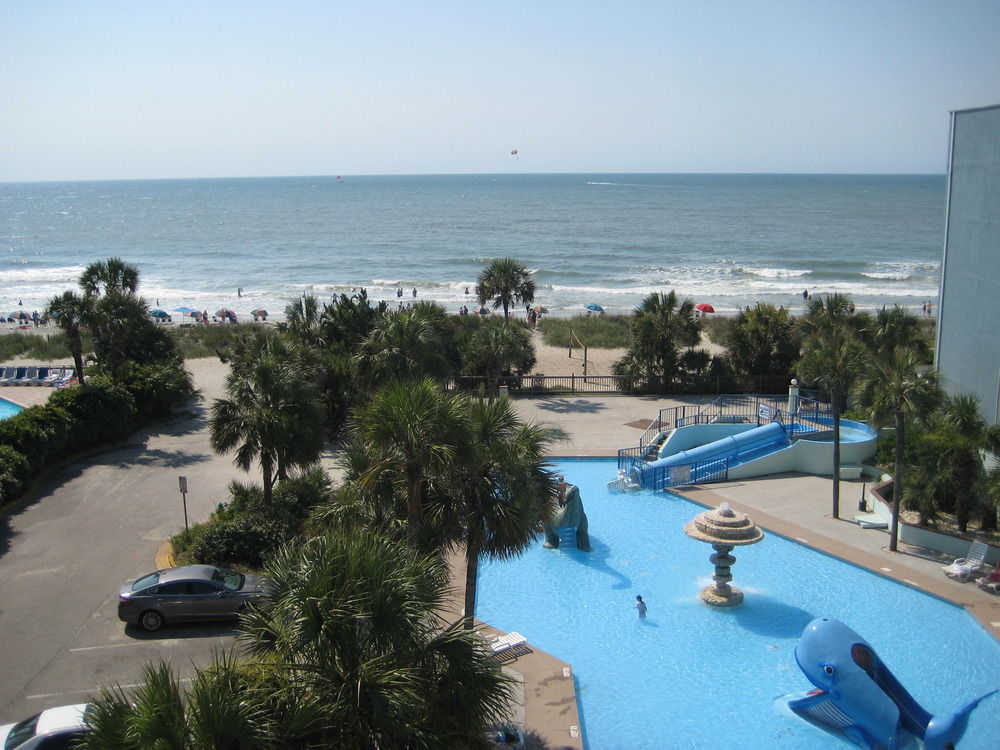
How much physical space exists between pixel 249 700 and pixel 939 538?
16.0 meters

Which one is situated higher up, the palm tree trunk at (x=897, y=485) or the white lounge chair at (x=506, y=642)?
the palm tree trunk at (x=897, y=485)

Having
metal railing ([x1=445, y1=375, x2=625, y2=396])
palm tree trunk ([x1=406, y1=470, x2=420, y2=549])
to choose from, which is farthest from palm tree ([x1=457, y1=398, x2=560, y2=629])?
metal railing ([x1=445, y1=375, x2=625, y2=396])

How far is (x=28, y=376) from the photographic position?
110ft

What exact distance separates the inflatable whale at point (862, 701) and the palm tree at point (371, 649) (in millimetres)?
6294

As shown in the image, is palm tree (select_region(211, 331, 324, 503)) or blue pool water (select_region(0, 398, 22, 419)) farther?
blue pool water (select_region(0, 398, 22, 419))

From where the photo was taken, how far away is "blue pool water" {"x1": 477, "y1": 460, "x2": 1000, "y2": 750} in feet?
41.2

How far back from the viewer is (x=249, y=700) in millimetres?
6586

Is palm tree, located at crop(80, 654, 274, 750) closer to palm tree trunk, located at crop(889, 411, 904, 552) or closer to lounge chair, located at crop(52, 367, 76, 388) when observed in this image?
palm tree trunk, located at crop(889, 411, 904, 552)

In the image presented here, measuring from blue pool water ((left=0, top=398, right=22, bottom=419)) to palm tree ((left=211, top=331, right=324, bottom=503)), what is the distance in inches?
656

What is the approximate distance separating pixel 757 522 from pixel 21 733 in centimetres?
1520

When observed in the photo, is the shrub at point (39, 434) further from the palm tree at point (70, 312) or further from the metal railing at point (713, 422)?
the metal railing at point (713, 422)

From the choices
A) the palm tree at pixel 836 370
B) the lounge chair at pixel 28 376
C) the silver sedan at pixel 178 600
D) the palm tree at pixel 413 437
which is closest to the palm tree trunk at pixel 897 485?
the palm tree at pixel 836 370

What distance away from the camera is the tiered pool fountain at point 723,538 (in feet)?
51.7

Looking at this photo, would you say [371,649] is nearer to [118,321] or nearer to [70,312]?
[70,312]
